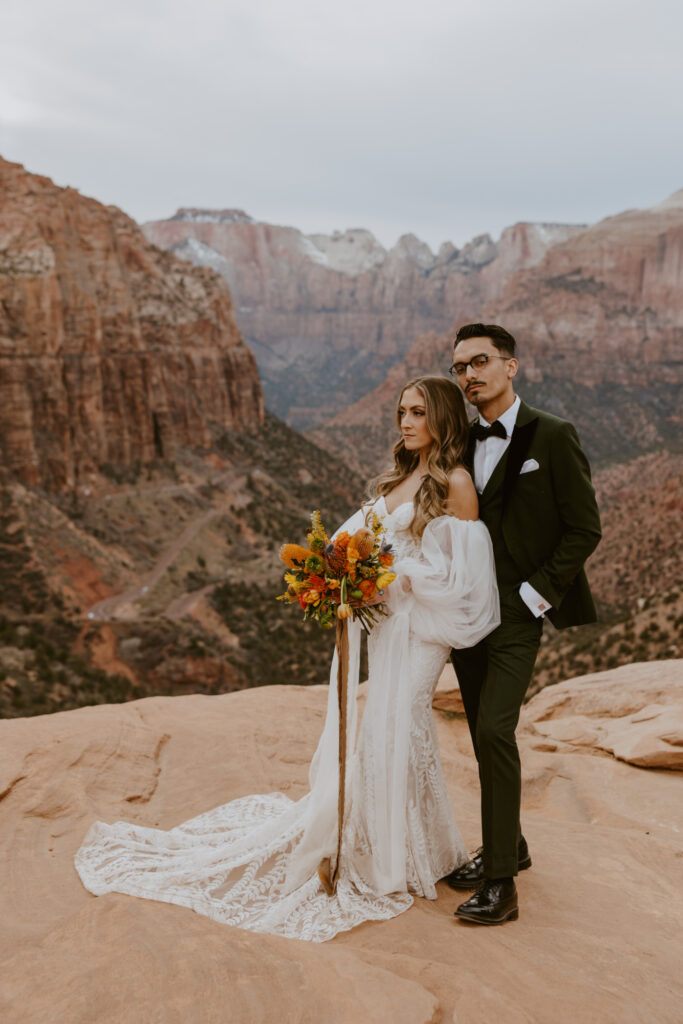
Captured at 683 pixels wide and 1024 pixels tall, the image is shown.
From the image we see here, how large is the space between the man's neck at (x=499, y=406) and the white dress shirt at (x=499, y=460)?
3 cm

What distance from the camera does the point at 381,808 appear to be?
471 centimetres

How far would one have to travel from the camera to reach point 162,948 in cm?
329

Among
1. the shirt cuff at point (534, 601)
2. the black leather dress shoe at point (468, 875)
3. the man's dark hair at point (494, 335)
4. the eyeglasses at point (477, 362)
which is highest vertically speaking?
the man's dark hair at point (494, 335)

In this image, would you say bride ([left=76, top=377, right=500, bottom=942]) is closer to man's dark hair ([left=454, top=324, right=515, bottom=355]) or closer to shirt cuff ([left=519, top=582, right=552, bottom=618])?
shirt cuff ([left=519, top=582, right=552, bottom=618])

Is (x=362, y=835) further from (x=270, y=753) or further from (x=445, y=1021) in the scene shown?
(x=270, y=753)

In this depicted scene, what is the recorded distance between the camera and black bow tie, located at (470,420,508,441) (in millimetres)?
4590

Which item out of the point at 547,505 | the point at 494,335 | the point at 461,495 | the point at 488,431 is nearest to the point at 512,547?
the point at 547,505

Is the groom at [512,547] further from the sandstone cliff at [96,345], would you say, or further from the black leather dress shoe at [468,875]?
the sandstone cliff at [96,345]

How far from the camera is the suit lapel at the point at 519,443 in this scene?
14.9 ft

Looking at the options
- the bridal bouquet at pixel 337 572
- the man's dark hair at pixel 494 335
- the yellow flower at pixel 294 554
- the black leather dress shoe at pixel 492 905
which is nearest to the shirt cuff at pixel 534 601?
the bridal bouquet at pixel 337 572

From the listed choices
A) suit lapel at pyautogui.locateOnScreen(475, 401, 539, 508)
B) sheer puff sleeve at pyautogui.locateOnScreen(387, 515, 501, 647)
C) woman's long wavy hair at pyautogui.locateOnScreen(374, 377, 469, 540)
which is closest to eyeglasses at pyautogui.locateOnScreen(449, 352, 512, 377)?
woman's long wavy hair at pyautogui.locateOnScreen(374, 377, 469, 540)

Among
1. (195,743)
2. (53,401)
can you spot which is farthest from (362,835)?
(53,401)

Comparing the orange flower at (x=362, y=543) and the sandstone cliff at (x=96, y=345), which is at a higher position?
the sandstone cliff at (x=96, y=345)

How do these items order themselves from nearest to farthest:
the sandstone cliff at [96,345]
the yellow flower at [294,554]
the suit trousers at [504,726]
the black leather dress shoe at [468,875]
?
the yellow flower at [294,554], the suit trousers at [504,726], the black leather dress shoe at [468,875], the sandstone cliff at [96,345]
